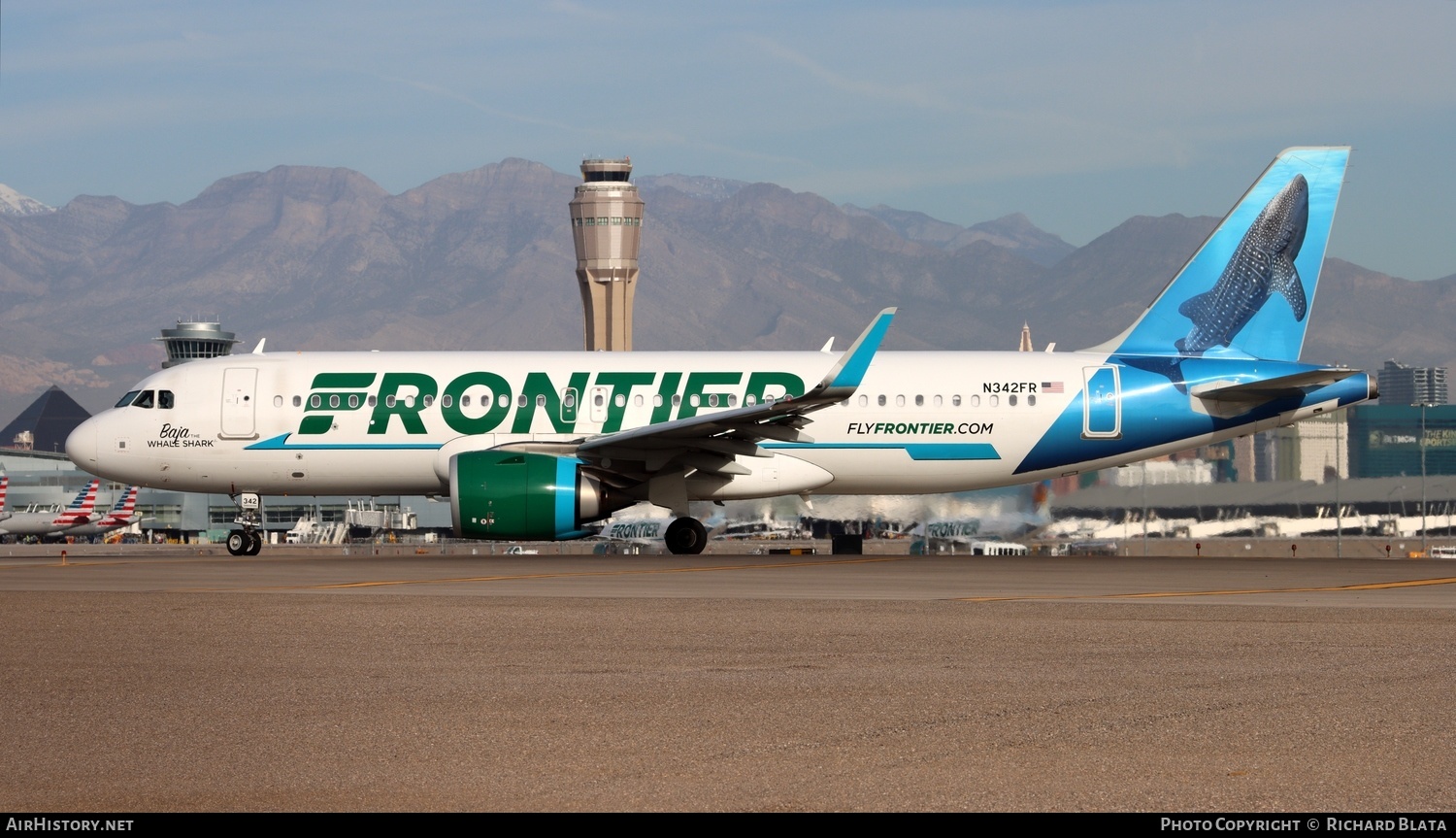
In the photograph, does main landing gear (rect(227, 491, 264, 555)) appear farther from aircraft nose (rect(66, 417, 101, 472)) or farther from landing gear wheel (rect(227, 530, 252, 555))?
aircraft nose (rect(66, 417, 101, 472))

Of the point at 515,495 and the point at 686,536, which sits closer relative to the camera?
the point at 515,495

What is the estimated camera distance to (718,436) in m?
26.8

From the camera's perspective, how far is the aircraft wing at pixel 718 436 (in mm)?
24922

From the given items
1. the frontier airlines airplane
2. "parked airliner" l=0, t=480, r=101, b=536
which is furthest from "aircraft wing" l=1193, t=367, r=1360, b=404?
"parked airliner" l=0, t=480, r=101, b=536

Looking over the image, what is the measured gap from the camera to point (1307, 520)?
106 feet

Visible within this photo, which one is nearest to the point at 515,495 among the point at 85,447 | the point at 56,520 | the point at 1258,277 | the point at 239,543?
the point at 239,543

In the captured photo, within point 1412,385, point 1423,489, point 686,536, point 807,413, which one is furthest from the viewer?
point 1412,385

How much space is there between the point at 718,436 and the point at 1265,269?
10891mm

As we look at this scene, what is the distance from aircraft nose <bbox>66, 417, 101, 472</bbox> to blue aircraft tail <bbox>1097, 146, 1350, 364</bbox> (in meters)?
19.1

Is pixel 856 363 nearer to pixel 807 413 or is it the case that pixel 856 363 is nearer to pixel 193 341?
pixel 807 413

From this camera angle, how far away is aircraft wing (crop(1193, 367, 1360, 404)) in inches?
1066

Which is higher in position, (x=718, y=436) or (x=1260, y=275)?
(x=1260, y=275)
